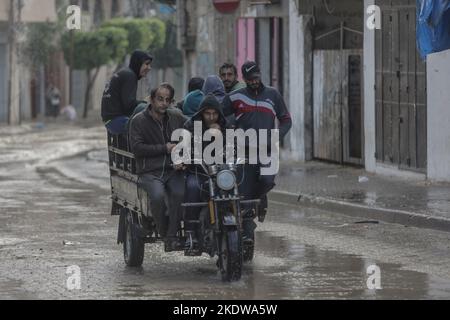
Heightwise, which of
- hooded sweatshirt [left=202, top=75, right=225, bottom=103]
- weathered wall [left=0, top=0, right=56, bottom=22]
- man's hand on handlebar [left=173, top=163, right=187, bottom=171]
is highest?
weathered wall [left=0, top=0, right=56, bottom=22]

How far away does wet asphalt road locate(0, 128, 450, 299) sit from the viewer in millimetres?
10805

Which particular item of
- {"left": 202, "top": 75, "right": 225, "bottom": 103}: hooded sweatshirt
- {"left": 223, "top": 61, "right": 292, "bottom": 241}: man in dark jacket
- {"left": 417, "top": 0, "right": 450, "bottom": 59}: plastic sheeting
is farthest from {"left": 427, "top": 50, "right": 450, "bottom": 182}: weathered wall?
{"left": 202, "top": 75, "right": 225, "bottom": 103}: hooded sweatshirt

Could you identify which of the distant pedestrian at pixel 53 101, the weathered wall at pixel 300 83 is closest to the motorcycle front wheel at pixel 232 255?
the weathered wall at pixel 300 83

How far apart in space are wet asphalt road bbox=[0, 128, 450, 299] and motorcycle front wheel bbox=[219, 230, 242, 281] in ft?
0.30

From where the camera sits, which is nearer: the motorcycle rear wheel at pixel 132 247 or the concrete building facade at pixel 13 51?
the motorcycle rear wheel at pixel 132 247

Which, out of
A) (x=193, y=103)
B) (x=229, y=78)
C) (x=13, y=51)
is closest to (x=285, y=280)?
(x=193, y=103)

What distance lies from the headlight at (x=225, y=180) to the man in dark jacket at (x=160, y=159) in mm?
451

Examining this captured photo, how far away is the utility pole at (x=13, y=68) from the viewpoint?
48188 millimetres

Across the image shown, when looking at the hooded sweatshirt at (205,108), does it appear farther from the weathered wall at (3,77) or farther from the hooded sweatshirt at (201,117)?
the weathered wall at (3,77)

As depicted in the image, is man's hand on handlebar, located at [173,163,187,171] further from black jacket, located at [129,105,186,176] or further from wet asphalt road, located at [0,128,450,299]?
wet asphalt road, located at [0,128,450,299]

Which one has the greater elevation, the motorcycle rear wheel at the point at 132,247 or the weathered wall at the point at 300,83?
the weathered wall at the point at 300,83

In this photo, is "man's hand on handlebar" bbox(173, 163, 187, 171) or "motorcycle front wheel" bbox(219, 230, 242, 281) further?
"man's hand on handlebar" bbox(173, 163, 187, 171)

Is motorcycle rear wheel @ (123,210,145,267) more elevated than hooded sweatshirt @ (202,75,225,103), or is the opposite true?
hooded sweatshirt @ (202,75,225,103)

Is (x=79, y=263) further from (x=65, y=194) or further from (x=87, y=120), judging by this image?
(x=87, y=120)
